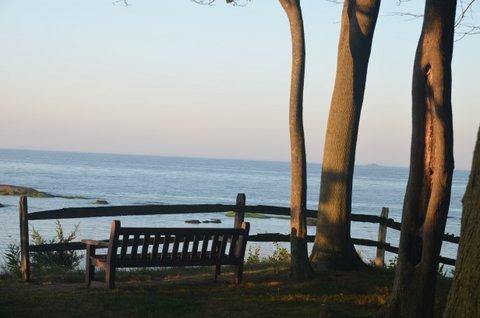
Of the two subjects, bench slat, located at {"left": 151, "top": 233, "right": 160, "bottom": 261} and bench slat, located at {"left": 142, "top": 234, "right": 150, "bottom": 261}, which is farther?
bench slat, located at {"left": 151, "top": 233, "right": 160, "bottom": 261}

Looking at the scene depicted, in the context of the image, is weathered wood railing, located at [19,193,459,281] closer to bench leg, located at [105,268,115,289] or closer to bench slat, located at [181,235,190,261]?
bench leg, located at [105,268,115,289]

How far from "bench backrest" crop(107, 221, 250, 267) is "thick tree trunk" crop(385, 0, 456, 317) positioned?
3.31m

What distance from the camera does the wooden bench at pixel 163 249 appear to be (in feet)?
38.6

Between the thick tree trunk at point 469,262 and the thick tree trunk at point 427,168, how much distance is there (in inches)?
88.6

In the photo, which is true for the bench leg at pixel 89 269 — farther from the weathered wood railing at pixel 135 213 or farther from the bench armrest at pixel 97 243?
the weathered wood railing at pixel 135 213

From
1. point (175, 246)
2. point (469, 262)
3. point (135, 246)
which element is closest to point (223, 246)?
point (175, 246)

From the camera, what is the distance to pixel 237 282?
12.9m

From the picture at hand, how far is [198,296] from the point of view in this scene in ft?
38.0

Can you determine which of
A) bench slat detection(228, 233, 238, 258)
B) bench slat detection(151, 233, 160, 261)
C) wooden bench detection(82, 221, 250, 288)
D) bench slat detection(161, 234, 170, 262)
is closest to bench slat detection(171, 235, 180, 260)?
wooden bench detection(82, 221, 250, 288)

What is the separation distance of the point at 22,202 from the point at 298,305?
434 centimetres

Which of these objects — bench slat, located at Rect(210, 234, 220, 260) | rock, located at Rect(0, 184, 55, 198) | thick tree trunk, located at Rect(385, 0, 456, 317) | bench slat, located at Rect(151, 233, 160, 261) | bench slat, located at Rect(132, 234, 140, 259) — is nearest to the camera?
thick tree trunk, located at Rect(385, 0, 456, 317)

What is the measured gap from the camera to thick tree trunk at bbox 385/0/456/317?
9633mm

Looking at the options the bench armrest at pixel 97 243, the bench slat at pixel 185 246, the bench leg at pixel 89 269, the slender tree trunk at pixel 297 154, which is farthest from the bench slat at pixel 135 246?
the slender tree trunk at pixel 297 154

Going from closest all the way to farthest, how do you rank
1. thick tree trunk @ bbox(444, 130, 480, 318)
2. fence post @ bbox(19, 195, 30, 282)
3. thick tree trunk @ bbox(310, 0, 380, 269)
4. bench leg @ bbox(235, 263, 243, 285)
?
thick tree trunk @ bbox(444, 130, 480, 318) < fence post @ bbox(19, 195, 30, 282) < bench leg @ bbox(235, 263, 243, 285) < thick tree trunk @ bbox(310, 0, 380, 269)
